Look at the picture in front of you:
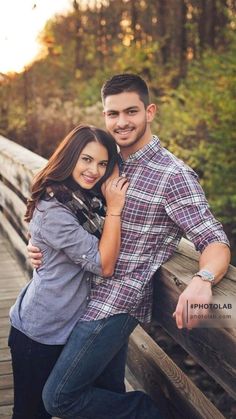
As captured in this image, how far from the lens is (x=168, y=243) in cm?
251

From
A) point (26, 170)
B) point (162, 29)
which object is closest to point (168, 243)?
point (26, 170)

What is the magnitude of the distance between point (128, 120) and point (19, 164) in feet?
7.97

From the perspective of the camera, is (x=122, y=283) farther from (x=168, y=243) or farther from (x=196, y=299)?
(x=196, y=299)

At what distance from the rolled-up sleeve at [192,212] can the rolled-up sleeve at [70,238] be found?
0.35 metres

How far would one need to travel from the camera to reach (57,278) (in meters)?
2.52

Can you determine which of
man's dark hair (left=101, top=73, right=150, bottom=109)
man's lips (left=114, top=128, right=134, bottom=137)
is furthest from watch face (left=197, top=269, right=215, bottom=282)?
man's dark hair (left=101, top=73, right=150, bottom=109)

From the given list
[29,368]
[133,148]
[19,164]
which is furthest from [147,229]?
[19,164]

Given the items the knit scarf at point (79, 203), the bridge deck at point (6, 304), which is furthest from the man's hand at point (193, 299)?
the bridge deck at point (6, 304)

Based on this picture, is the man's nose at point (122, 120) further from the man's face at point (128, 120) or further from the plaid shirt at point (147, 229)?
the plaid shirt at point (147, 229)

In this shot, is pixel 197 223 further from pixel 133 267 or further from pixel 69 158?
pixel 69 158

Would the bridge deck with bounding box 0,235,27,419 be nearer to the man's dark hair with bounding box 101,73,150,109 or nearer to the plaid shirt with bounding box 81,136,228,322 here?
the plaid shirt with bounding box 81,136,228,322

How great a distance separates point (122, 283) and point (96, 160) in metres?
0.53

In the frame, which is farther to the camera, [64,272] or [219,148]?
[219,148]

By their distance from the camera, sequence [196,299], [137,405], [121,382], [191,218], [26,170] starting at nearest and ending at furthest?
1. [196,299]
2. [191,218]
3. [137,405]
4. [121,382]
5. [26,170]
